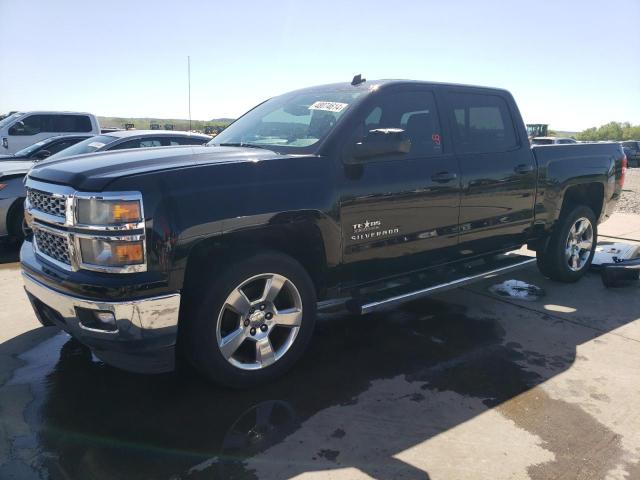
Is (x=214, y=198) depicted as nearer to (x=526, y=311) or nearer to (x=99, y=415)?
(x=99, y=415)

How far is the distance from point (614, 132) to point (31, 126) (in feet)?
186

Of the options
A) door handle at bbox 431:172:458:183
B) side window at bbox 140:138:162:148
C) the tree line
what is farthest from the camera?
the tree line

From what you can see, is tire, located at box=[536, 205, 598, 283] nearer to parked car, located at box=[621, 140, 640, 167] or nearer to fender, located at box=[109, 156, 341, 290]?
fender, located at box=[109, 156, 341, 290]

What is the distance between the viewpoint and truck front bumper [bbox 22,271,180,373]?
110 inches

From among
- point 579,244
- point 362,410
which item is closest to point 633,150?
point 579,244

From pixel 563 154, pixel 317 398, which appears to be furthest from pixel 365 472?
pixel 563 154

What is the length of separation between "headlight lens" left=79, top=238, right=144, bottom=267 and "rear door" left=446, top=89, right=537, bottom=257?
8.68 ft

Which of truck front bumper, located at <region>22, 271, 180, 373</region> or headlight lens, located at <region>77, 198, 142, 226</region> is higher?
headlight lens, located at <region>77, 198, 142, 226</region>

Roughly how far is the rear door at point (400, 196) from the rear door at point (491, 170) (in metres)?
0.19

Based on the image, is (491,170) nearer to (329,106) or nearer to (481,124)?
(481,124)

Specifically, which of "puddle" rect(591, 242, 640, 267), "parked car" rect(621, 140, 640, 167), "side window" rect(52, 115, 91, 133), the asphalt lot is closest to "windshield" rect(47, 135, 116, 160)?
the asphalt lot

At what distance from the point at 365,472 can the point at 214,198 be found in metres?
1.66

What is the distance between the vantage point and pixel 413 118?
13.7 feet

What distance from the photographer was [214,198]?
2967 millimetres
